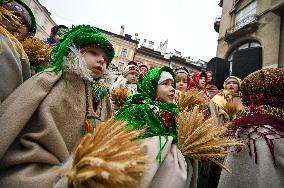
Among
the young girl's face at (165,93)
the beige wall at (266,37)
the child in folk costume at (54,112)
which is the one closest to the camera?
the child in folk costume at (54,112)

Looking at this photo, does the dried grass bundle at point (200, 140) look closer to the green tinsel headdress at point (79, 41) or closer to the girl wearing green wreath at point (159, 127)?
the girl wearing green wreath at point (159, 127)

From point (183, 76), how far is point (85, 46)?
3.09m

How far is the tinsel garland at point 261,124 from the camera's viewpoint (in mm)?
A: 2061

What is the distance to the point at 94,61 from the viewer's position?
1.89 meters

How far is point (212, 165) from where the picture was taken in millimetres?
3439

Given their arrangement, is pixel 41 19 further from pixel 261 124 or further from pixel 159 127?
pixel 261 124

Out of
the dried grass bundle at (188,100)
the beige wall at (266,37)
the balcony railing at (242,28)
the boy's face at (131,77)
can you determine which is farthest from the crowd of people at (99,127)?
the balcony railing at (242,28)

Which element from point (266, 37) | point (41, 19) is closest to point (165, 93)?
point (266, 37)

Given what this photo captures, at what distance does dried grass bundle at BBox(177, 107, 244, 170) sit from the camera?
1711 millimetres

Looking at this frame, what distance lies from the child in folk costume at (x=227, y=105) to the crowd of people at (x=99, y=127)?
1.63 metres

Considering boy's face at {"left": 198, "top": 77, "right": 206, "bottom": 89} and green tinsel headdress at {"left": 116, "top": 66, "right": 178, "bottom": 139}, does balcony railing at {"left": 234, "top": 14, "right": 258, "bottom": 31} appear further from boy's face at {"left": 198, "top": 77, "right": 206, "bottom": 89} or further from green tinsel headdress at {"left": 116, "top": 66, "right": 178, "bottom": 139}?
green tinsel headdress at {"left": 116, "top": 66, "right": 178, "bottom": 139}

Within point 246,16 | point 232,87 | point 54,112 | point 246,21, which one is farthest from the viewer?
point 246,16

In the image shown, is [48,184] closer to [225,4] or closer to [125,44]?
[225,4]

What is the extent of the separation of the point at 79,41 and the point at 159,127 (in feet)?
3.28
